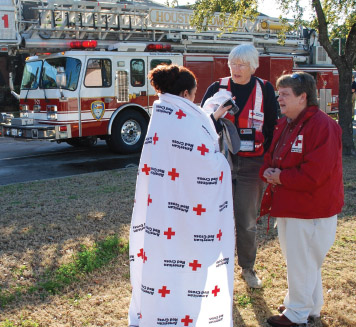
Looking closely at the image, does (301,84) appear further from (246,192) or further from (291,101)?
(246,192)

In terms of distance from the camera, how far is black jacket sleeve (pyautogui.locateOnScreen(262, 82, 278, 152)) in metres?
3.99

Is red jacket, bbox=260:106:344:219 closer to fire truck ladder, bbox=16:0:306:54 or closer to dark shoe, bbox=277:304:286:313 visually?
dark shoe, bbox=277:304:286:313

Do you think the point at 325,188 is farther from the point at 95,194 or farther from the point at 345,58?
the point at 345,58

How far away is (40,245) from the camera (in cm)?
502

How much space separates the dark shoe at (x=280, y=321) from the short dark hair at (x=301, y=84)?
4.98ft

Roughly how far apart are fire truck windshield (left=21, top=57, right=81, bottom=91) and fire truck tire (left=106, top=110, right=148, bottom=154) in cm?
137

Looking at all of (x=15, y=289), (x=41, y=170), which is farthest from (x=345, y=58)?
(x=15, y=289)

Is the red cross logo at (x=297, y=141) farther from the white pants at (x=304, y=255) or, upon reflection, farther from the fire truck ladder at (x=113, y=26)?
the fire truck ladder at (x=113, y=26)

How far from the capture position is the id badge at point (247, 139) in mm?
3893

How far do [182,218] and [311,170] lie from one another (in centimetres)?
88

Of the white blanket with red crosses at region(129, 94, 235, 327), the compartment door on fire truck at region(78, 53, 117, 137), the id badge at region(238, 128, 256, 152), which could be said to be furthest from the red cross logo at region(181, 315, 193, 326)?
the compartment door on fire truck at region(78, 53, 117, 137)

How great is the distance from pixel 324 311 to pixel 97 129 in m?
8.06

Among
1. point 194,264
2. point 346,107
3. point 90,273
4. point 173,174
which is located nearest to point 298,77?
point 173,174

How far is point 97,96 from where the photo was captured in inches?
429
